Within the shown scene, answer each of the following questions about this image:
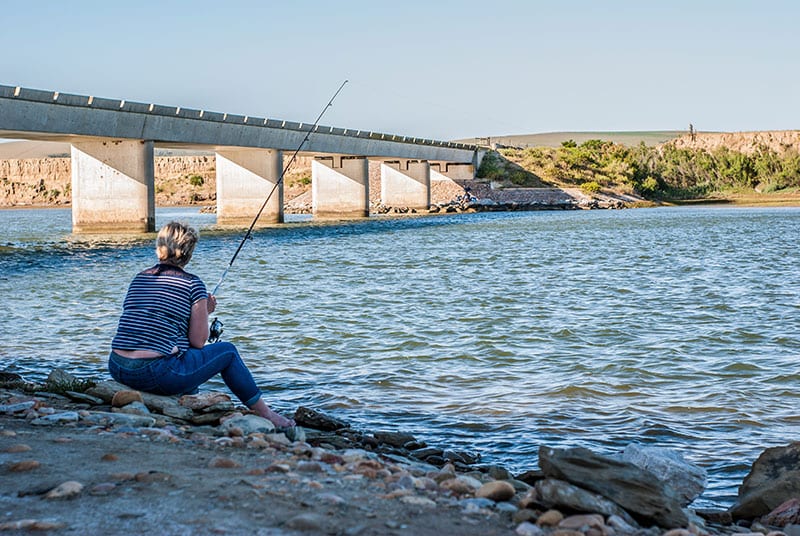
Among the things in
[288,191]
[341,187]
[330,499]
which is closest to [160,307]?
[330,499]

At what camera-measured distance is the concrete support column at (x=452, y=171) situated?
3543 inches

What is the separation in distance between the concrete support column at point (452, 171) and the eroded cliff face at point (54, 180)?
34772mm

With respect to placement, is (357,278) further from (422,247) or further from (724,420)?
(724,420)

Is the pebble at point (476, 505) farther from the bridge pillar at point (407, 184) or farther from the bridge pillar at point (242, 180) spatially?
the bridge pillar at point (407, 184)

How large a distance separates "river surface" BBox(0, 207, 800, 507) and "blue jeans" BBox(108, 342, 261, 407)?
169cm

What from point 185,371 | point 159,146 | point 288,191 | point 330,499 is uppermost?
A: point 159,146

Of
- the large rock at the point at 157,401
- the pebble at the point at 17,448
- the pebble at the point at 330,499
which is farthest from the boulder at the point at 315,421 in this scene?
the pebble at the point at 330,499

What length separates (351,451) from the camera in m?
7.02

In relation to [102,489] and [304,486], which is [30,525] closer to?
[102,489]

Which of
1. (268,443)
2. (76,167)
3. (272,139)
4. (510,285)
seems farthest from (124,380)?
(272,139)

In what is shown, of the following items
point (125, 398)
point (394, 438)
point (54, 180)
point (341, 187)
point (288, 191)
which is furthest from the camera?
point (54, 180)

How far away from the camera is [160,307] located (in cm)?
754

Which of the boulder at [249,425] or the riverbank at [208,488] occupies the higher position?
the riverbank at [208,488]

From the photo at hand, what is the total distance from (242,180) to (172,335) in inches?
1972
